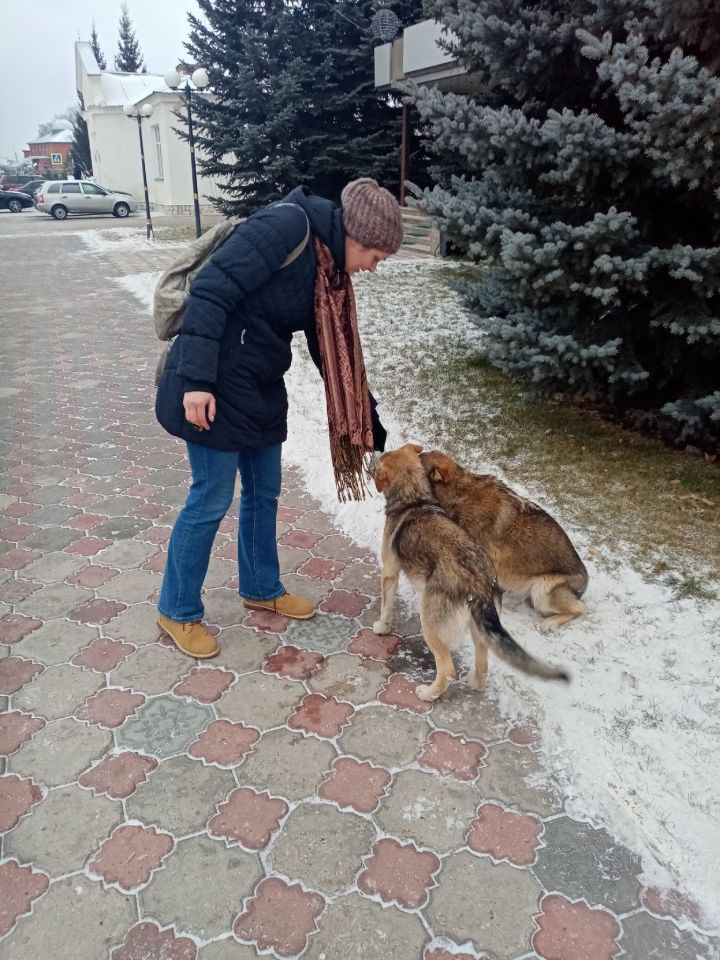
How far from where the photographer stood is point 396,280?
11.5 metres

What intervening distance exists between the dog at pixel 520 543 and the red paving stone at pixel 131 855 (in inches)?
69.7

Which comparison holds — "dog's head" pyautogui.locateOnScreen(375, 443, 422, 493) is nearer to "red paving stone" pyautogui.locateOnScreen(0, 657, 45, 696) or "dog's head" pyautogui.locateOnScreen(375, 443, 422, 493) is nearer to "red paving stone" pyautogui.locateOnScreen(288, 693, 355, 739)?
"red paving stone" pyautogui.locateOnScreen(288, 693, 355, 739)

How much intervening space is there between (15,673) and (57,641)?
0.25 meters

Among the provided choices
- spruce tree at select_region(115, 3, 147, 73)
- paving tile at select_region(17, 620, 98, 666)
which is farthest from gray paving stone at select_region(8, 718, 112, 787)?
spruce tree at select_region(115, 3, 147, 73)

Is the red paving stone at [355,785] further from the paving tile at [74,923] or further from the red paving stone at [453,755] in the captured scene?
the paving tile at [74,923]

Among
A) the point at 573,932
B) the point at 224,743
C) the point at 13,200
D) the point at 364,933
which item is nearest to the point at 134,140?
the point at 13,200

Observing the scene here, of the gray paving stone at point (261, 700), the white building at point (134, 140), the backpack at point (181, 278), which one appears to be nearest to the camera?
the backpack at point (181, 278)

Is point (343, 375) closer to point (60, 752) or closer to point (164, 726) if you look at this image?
point (164, 726)

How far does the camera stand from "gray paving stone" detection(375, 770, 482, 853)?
2.28m

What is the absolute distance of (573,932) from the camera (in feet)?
6.52

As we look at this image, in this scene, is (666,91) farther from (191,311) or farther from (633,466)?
(191,311)

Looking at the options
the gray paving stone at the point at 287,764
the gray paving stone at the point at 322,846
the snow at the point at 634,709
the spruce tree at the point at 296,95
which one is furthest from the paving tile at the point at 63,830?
the spruce tree at the point at 296,95

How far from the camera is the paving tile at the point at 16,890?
200cm

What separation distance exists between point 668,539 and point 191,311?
2985 mm
